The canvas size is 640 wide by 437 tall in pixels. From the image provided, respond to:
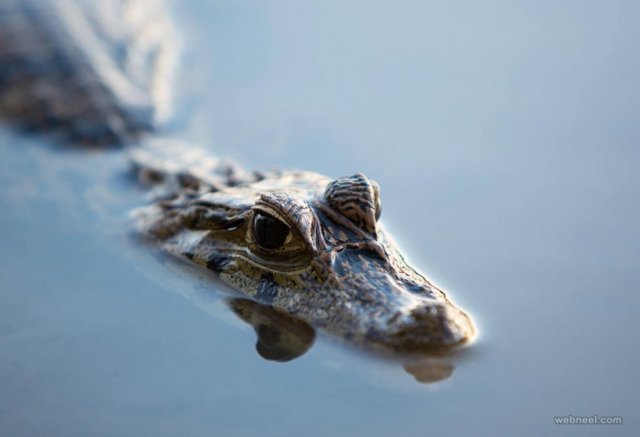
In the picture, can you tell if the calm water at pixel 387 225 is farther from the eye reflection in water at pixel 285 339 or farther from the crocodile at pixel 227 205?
the crocodile at pixel 227 205

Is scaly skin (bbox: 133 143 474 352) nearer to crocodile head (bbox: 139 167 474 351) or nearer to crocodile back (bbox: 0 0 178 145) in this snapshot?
crocodile head (bbox: 139 167 474 351)

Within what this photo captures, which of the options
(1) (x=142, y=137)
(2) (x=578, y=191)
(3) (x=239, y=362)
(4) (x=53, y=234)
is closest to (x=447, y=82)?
(2) (x=578, y=191)

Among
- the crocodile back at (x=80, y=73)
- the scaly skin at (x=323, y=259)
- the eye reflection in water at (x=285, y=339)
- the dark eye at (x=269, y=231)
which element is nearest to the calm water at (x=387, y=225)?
the eye reflection in water at (x=285, y=339)

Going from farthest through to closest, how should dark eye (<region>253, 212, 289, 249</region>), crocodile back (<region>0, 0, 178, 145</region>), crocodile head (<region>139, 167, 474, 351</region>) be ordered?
1. crocodile back (<region>0, 0, 178, 145</region>)
2. dark eye (<region>253, 212, 289, 249</region>)
3. crocodile head (<region>139, 167, 474, 351</region>)

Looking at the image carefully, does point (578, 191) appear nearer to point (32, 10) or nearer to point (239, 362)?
point (239, 362)

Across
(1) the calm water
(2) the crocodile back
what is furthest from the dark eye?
(2) the crocodile back

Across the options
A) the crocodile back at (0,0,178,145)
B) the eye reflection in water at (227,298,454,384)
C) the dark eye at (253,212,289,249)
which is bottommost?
the eye reflection in water at (227,298,454,384)
